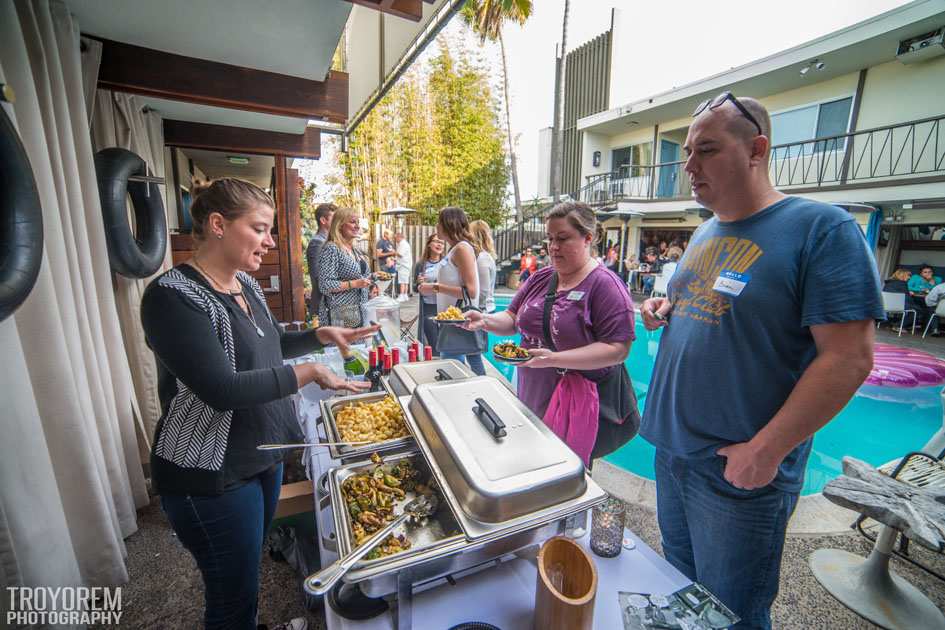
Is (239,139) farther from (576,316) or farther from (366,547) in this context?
(366,547)

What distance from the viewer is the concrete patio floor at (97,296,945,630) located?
1.84 metres

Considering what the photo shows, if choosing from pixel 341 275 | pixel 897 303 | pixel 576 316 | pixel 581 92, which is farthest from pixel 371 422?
pixel 581 92

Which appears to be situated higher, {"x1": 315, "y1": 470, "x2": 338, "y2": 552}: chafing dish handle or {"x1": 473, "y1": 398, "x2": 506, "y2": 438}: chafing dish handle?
{"x1": 473, "y1": 398, "x2": 506, "y2": 438}: chafing dish handle

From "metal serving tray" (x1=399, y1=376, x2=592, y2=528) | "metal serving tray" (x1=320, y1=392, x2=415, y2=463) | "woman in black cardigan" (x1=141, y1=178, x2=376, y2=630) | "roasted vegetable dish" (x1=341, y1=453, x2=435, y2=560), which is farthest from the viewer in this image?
"metal serving tray" (x1=320, y1=392, x2=415, y2=463)

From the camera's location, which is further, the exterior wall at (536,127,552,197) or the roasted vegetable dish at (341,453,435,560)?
the exterior wall at (536,127,552,197)

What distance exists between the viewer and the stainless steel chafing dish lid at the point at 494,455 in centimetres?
80

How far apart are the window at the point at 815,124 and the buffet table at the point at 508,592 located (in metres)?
12.2

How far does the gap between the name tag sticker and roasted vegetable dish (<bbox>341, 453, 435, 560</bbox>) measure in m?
1.08

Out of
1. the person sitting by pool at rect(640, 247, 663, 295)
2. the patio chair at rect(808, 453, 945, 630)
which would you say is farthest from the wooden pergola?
the person sitting by pool at rect(640, 247, 663, 295)

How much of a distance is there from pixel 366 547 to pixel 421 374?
0.75m

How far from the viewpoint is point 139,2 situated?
1975 mm

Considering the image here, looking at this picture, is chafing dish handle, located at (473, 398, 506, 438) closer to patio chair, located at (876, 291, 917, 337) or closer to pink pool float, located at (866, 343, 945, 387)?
pink pool float, located at (866, 343, 945, 387)

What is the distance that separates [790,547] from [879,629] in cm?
48

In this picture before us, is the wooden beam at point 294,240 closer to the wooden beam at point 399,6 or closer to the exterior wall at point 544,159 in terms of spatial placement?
the wooden beam at point 399,6
